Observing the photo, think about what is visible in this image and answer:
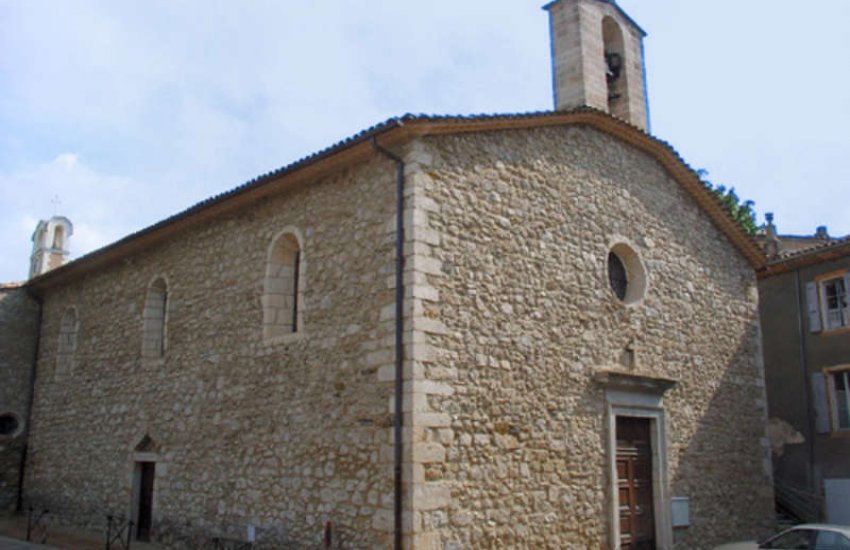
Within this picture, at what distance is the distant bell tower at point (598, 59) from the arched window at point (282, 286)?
4800 millimetres

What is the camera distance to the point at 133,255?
14.5 metres

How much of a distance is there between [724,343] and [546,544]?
5.87 meters

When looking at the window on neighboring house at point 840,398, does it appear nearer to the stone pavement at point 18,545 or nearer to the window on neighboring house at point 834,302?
the window on neighboring house at point 834,302

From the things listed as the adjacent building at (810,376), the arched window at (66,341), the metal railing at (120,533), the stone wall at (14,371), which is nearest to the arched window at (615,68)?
the adjacent building at (810,376)

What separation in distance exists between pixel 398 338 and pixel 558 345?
257 cm

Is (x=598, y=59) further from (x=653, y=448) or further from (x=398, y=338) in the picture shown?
(x=398, y=338)

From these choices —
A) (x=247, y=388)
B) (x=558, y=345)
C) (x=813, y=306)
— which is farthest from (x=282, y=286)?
(x=813, y=306)

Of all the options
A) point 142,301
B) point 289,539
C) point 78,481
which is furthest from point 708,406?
point 78,481

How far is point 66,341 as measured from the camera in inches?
655

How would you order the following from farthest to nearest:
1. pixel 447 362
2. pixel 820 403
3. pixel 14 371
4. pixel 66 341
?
pixel 14 371
pixel 66 341
pixel 820 403
pixel 447 362

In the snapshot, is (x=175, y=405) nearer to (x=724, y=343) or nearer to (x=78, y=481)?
(x=78, y=481)

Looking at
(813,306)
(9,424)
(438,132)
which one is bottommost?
(9,424)

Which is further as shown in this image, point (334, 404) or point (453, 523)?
point (334, 404)

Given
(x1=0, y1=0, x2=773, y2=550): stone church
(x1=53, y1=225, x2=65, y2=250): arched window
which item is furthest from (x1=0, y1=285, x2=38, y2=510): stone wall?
(x1=53, y1=225, x2=65, y2=250): arched window
